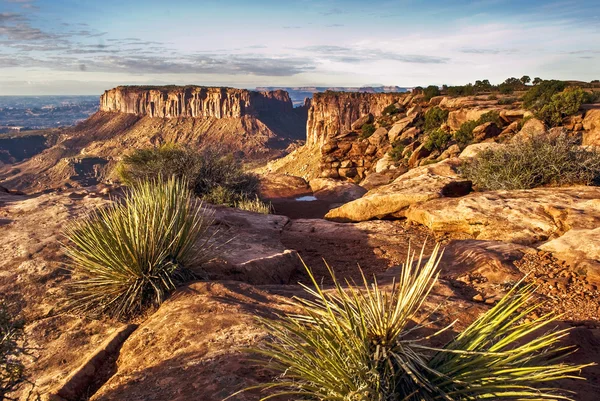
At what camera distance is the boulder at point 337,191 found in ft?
64.4

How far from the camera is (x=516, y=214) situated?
741cm

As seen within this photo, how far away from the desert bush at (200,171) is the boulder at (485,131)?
1428 cm

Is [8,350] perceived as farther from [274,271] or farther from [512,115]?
[512,115]

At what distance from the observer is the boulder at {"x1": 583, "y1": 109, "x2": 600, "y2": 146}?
15.9 metres

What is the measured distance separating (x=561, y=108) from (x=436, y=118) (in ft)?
39.4

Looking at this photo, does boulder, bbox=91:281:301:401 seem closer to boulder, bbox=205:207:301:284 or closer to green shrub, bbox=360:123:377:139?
boulder, bbox=205:207:301:284

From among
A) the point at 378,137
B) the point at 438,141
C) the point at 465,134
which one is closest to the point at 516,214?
the point at 465,134

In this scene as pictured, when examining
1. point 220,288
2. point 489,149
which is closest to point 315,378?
point 220,288

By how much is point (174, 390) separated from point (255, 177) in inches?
596

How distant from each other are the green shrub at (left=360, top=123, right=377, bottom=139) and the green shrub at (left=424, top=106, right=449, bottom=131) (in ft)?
19.1

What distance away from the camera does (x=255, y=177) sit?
1755 cm

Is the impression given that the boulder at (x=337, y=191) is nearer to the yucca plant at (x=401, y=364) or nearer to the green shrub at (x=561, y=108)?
the green shrub at (x=561, y=108)

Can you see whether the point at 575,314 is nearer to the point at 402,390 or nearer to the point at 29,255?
the point at 402,390

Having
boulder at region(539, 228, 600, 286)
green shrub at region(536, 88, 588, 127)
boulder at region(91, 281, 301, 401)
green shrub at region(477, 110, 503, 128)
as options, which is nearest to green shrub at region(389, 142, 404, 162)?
green shrub at region(477, 110, 503, 128)
